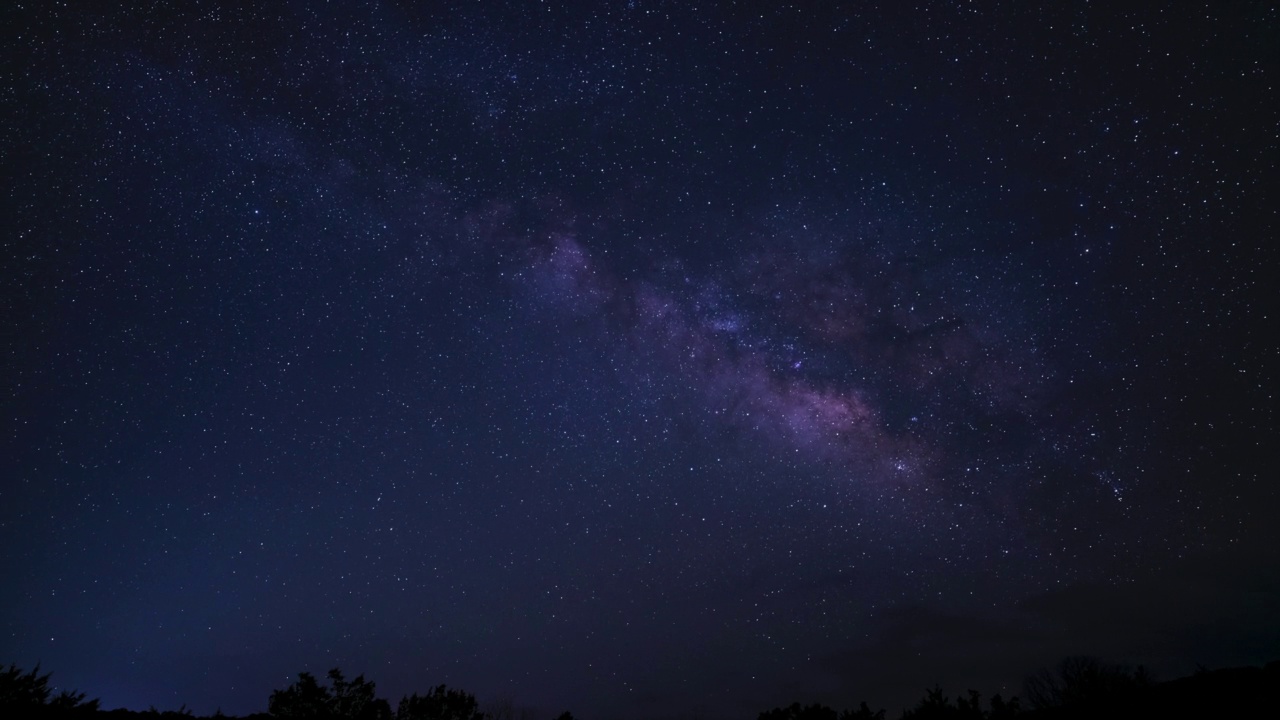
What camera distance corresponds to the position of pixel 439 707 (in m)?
15.2

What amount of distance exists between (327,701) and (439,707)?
107 inches

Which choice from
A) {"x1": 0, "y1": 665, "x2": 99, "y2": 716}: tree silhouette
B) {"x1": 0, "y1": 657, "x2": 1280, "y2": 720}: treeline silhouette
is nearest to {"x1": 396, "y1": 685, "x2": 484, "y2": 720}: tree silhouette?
{"x1": 0, "y1": 657, "x2": 1280, "y2": 720}: treeline silhouette

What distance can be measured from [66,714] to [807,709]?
13.6 metres

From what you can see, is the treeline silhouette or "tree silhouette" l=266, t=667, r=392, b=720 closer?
the treeline silhouette

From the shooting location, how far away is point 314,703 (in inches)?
583

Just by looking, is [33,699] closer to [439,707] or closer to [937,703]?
[439,707]

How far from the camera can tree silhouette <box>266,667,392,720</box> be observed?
14547 millimetres

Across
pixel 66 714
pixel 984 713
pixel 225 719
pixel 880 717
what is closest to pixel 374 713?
pixel 225 719

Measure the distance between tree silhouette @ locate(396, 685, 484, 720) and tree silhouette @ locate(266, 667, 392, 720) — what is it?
43cm

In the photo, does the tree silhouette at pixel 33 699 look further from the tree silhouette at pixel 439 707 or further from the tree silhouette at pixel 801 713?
the tree silhouette at pixel 801 713

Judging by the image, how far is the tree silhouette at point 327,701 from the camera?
14.5 m

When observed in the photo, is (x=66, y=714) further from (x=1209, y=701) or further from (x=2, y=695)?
(x=1209, y=701)

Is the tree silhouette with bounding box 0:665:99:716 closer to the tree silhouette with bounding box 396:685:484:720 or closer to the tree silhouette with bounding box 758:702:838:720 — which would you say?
the tree silhouette with bounding box 396:685:484:720

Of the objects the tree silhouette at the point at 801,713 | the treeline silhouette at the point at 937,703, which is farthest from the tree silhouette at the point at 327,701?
the tree silhouette at the point at 801,713
